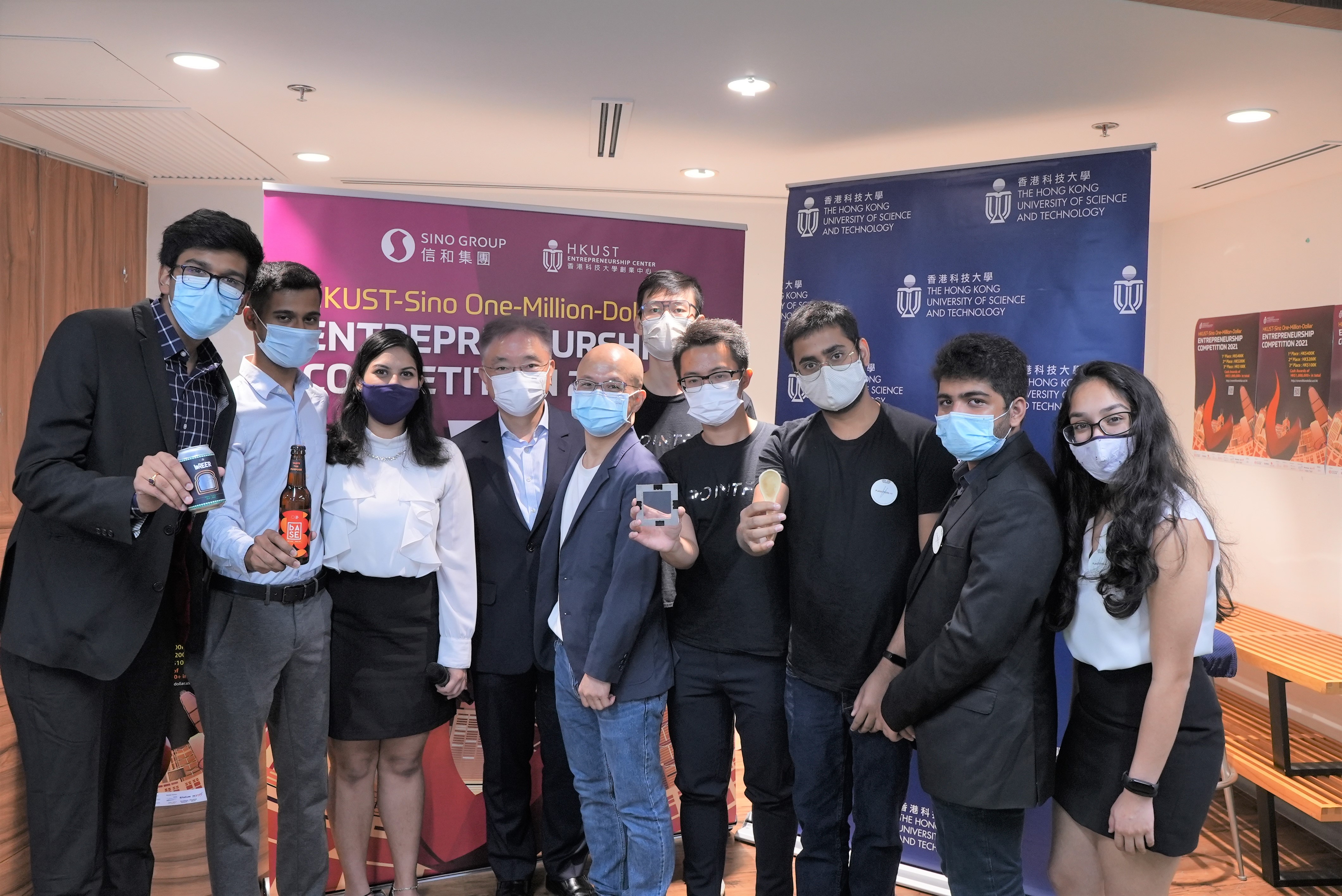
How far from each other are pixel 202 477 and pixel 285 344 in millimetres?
675

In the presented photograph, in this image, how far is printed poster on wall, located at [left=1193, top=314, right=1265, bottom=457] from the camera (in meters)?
4.96

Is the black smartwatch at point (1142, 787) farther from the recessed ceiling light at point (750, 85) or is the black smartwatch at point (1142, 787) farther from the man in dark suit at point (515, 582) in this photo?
the recessed ceiling light at point (750, 85)

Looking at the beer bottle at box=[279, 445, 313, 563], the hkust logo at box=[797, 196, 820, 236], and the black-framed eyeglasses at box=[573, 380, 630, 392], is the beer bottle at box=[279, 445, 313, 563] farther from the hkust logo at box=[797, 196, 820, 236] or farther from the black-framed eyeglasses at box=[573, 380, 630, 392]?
the hkust logo at box=[797, 196, 820, 236]

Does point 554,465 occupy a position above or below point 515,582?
above

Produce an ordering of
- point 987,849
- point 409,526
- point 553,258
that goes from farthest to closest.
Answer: point 553,258 < point 409,526 < point 987,849

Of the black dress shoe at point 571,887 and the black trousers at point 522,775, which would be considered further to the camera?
the black dress shoe at point 571,887

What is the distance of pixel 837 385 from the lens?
2500 mm

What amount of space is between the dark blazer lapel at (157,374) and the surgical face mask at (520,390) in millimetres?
1028

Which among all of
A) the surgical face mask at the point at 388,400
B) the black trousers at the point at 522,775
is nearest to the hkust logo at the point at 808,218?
the surgical face mask at the point at 388,400

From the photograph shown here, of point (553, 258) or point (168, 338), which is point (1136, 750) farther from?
point (553, 258)

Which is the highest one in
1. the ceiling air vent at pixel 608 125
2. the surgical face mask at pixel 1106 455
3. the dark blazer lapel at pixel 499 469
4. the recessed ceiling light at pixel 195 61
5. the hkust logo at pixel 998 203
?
the ceiling air vent at pixel 608 125

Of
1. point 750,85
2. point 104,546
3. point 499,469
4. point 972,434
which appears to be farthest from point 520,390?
point 750,85

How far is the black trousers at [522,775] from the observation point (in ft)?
9.86

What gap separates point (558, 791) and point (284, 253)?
223 centimetres
